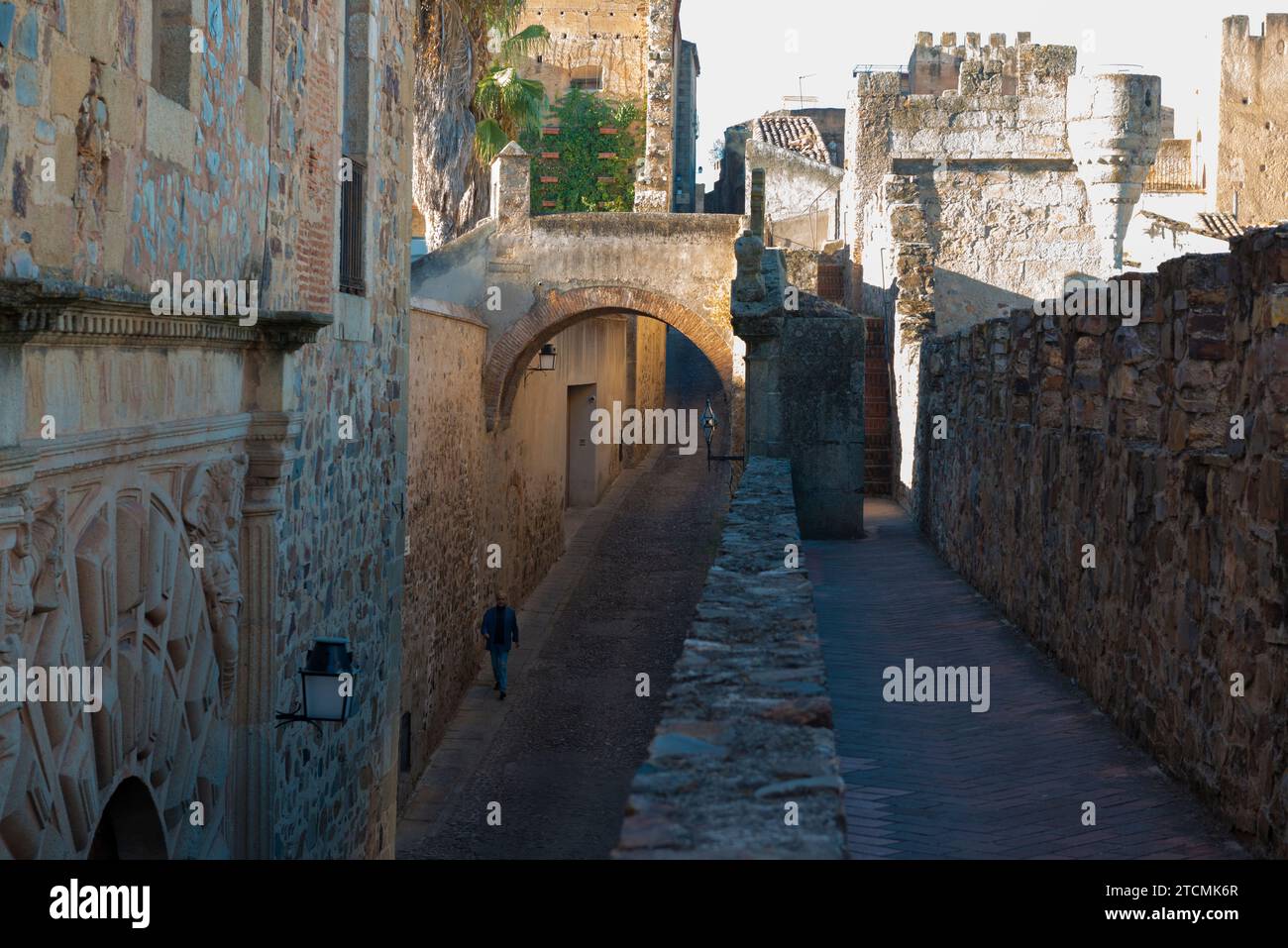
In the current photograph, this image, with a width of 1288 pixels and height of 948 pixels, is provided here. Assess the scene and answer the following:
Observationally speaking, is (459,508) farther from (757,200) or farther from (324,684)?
(324,684)

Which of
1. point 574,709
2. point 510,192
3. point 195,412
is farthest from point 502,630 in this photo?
point 195,412

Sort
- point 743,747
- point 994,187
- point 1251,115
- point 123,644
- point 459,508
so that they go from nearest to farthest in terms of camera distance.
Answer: point 743,747 < point 123,644 < point 459,508 < point 994,187 < point 1251,115

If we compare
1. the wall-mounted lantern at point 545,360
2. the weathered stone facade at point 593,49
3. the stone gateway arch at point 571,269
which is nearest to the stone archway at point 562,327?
the stone gateway arch at point 571,269

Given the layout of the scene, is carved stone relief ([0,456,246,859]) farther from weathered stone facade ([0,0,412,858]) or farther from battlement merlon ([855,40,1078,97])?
battlement merlon ([855,40,1078,97])

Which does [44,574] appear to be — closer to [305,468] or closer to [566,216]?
[305,468]

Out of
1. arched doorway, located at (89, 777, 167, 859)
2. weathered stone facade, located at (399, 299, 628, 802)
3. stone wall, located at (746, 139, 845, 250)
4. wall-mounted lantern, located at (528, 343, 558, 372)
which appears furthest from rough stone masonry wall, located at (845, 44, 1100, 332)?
arched doorway, located at (89, 777, 167, 859)

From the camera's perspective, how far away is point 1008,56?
21.3 m

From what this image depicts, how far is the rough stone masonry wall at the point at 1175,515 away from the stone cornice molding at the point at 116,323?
139 inches

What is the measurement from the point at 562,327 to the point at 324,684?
538 inches

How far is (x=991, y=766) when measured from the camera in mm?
5359

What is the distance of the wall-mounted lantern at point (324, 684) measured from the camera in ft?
22.6

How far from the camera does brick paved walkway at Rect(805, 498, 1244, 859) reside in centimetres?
449

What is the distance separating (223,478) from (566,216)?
551 inches
